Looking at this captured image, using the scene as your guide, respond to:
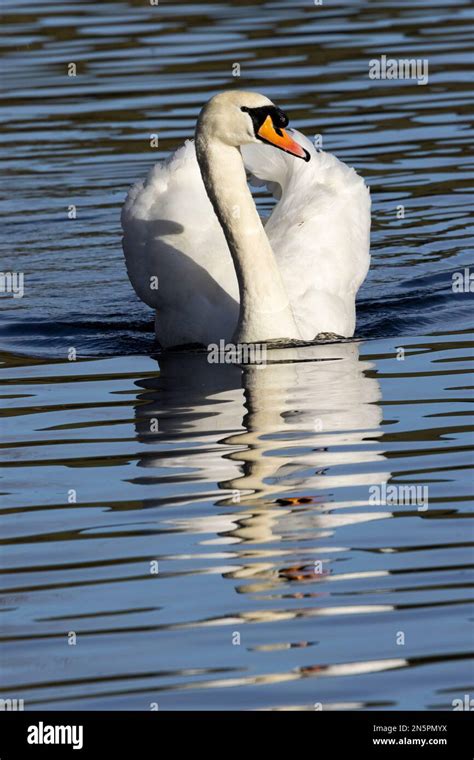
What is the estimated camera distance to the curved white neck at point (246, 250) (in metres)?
10.8

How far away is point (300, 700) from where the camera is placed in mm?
6055

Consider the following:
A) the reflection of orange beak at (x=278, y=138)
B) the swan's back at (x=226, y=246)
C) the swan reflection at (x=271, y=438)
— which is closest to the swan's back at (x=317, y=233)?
the swan's back at (x=226, y=246)

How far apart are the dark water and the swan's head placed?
4.43ft

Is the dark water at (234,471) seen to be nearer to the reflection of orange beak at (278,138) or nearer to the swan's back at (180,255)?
the swan's back at (180,255)

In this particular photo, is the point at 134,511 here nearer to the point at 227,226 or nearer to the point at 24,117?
the point at 227,226

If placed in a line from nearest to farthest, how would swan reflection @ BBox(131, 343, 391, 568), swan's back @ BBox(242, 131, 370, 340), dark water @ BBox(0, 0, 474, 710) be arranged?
dark water @ BBox(0, 0, 474, 710), swan reflection @ BBox(131, 343, 391, 568), swan's back @ BBox(242, 131, 370, 340)

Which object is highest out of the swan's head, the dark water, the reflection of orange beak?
the swan's head

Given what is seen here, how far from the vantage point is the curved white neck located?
35.3ft

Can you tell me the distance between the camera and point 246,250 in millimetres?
10828

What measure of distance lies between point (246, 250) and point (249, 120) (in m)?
0.82
